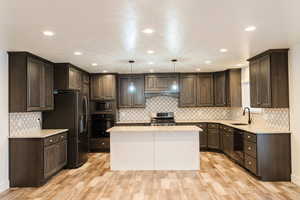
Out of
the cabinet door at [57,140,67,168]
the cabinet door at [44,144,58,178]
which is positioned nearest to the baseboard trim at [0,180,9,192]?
the cabinet door at [44,144,58,178]

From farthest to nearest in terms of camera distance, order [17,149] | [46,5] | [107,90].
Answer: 1. [107,90]
2. [17,149]
3. [46,5]

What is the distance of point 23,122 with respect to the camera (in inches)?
187

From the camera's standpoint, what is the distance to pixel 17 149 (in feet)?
14.1

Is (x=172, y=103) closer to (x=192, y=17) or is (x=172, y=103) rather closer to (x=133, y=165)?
(x=133, y=165)

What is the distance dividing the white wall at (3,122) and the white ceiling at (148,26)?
16.2 inches

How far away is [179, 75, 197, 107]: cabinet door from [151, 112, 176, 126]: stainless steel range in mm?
561

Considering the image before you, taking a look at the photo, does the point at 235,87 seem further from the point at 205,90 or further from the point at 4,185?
the point at 4,185

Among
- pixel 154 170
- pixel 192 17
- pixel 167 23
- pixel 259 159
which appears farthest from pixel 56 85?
pixel 259 159

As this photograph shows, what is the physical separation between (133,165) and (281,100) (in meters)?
3.42

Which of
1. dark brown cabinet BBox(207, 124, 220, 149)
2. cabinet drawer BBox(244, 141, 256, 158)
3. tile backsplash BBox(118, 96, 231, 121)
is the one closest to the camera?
cabinet drawer BBox(244, 141, 256, 158)

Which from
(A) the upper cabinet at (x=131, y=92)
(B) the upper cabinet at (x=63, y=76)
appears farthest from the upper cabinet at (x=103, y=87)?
(B) the upper cabinet at (x=63, y=76)

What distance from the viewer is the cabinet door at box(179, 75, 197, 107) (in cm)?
755

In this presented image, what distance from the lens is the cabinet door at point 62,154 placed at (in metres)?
5.01

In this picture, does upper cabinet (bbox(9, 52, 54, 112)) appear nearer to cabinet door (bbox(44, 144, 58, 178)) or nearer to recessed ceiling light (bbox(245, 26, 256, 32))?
cabinet door (bbox(44, 144, 58, 178))
